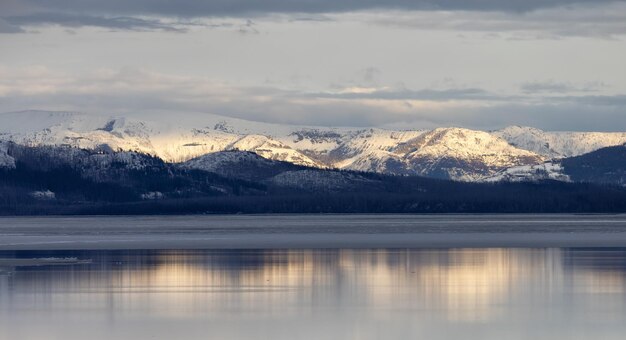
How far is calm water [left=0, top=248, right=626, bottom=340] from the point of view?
137 ft

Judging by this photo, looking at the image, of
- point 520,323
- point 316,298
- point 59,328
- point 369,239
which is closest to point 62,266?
point 316,298

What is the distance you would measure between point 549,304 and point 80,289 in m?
19.4

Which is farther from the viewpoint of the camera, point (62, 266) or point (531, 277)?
point (62, 266)

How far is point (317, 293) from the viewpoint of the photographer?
53094mm

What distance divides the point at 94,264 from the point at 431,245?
91.5 ft

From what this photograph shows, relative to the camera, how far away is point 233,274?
63125 millimetres

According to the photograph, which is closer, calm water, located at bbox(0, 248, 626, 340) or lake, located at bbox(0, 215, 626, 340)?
calm water, located at bbox(0, 248, 626, 340)

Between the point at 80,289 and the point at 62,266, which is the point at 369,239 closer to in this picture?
the point at 62,266

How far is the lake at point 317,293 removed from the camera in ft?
138

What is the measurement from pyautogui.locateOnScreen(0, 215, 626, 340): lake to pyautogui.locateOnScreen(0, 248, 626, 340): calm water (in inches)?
2.2

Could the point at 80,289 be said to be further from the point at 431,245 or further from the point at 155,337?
the point at 431,245

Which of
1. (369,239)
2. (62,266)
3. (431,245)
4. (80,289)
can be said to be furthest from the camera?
(369,239)

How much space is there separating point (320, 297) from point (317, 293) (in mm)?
1598

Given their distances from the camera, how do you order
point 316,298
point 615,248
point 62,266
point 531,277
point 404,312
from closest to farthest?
point 404,312 → point 316,298 → point 531,277 → point 62,266 → point 615,248
